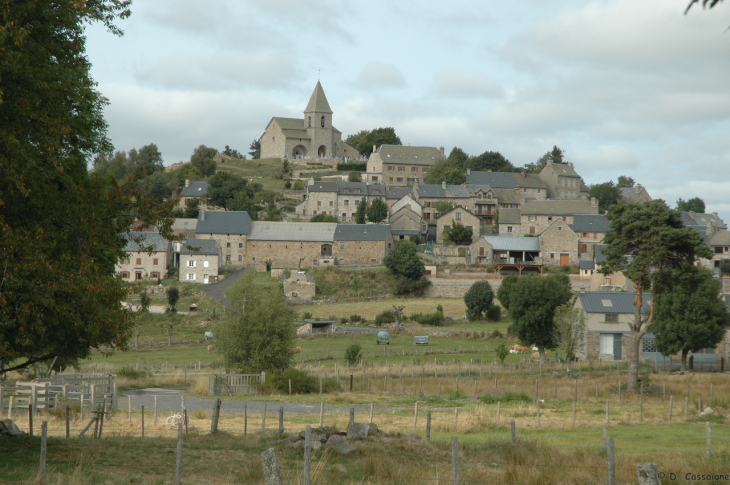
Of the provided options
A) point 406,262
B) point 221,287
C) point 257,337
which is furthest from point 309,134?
point 257,337

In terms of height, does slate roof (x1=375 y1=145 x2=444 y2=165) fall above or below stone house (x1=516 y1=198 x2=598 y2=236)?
above

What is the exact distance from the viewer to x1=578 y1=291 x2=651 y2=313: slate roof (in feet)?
156

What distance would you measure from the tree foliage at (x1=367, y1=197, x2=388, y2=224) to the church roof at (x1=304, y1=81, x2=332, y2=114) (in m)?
38.7

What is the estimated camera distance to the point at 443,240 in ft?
277

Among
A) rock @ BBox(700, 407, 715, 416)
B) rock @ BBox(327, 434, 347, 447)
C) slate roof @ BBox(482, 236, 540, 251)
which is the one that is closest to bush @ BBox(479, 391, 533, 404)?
rock @ BBox(700, 407, 715, 416)

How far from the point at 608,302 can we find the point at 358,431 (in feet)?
117

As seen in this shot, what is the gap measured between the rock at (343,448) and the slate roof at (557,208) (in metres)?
75.1

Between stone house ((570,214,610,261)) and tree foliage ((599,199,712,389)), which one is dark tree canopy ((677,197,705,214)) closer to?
stone house ((570,214,610,261))

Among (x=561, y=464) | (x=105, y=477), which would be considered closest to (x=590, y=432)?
(x=561, y=464)

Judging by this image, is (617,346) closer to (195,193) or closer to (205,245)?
(205,245)

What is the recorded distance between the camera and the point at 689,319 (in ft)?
135

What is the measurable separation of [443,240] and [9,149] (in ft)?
244

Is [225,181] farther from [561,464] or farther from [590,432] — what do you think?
[561,464]

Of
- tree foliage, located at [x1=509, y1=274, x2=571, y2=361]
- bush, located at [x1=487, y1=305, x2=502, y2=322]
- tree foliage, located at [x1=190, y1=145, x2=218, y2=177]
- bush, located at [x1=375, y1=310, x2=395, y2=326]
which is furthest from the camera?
tree foliage, located at [x1=190, y1=145, x2=218, y2=177]
